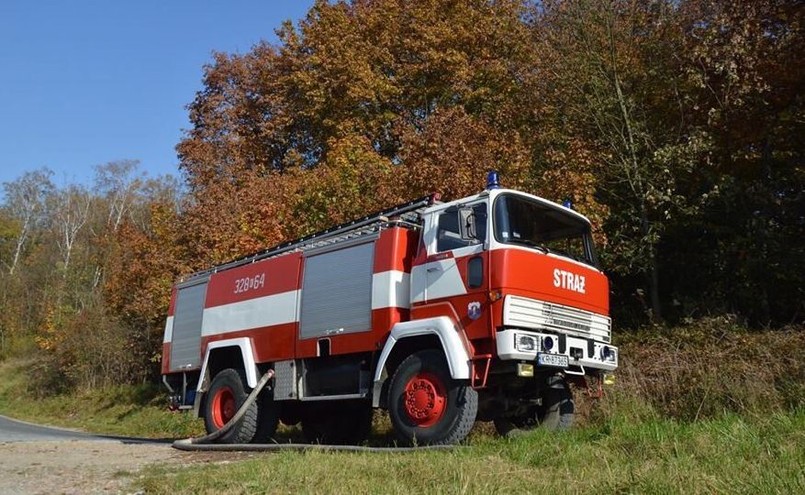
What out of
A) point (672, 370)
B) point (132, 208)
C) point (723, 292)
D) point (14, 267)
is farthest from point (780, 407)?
point (14, 267)

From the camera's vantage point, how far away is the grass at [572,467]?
5.05 m

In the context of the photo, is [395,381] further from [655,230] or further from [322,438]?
[655,230]

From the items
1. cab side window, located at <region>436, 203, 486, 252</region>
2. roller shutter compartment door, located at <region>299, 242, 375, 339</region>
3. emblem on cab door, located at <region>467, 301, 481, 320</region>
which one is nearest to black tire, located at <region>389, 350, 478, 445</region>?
emblem on cab door, located at <region>467, 301, 481, 320</region>

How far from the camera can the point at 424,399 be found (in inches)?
334

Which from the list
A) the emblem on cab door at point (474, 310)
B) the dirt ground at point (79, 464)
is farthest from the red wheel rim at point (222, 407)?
the emblem on cab door at point (474, 310)

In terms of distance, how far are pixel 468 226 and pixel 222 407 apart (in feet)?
18.7

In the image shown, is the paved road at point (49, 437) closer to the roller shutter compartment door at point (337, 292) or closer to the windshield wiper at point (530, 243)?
the roller shutter compartment door at point (337, 292)

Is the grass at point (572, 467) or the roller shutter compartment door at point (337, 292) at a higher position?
the roller shutter compartment door at point (337, 292)

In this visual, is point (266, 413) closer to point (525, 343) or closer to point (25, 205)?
point (525, 343)

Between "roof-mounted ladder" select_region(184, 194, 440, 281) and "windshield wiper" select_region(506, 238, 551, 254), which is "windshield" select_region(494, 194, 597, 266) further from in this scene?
"roof-mounted ladder" select_region(184, 194, 440, 281)

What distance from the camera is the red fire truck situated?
27.1 ft

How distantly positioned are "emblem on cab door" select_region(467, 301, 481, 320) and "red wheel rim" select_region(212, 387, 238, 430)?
5.05 m

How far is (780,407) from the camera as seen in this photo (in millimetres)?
7934

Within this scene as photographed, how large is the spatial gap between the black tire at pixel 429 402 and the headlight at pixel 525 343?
29.0 inches
